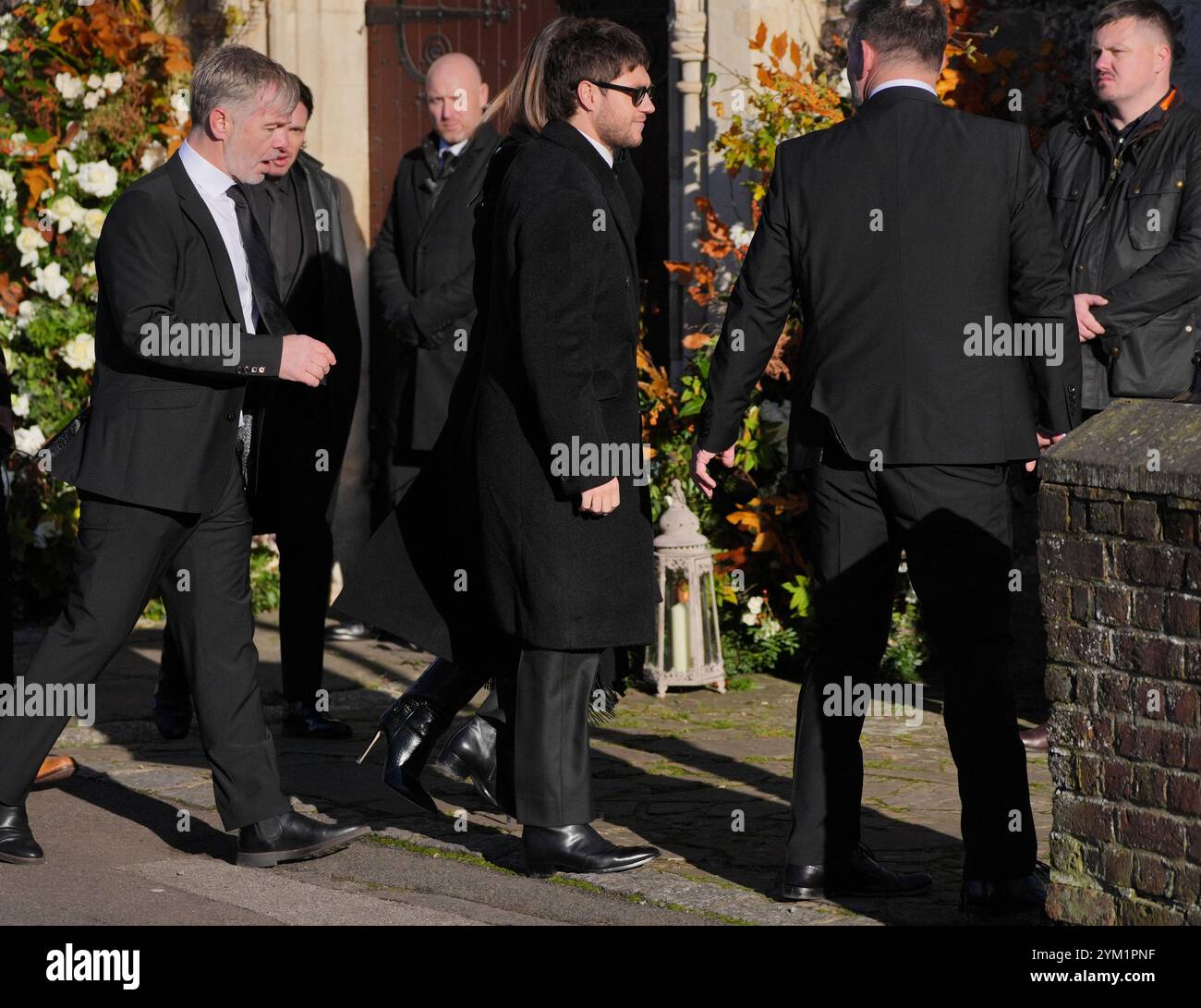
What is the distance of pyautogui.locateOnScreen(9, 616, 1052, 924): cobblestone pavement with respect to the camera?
4.31 m

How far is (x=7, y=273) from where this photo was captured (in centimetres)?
876

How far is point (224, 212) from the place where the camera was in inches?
185

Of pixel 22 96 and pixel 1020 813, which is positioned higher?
pixel 22 96

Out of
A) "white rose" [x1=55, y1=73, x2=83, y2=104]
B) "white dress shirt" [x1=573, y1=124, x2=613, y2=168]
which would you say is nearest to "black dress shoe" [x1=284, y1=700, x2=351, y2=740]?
"white dress shirt" [x1=573, y1=124, x2=613, y2=168]

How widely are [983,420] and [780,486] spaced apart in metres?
2.87

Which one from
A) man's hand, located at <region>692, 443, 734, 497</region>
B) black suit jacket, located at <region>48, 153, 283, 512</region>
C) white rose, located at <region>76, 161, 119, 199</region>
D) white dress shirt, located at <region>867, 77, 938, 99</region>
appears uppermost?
white rose, located at <region>76, 161, 119, 199</region>

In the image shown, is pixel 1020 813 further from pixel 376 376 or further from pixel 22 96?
pixel 22 96

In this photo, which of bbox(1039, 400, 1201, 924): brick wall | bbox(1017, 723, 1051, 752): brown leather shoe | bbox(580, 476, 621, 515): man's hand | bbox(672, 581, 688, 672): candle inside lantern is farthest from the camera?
A: bbox(672, 581, 688, 672): candle inside lantern

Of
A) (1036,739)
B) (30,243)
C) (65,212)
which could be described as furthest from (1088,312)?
(30,243)

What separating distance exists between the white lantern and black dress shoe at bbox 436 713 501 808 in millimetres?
1758

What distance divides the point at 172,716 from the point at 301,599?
1.82 ft

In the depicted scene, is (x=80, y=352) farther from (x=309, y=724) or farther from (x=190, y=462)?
(x=190, y=462)

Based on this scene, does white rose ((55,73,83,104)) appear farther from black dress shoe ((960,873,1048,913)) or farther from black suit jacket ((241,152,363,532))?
black dress shoe ((960,873,1048,913))
